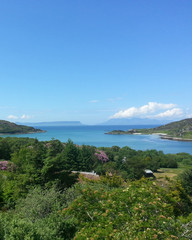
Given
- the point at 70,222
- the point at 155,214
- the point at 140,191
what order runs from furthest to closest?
1. the point at 140,191
2. the point at 70,222
3. the point at 155,214

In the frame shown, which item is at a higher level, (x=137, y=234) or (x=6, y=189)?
(x=137, y=234)

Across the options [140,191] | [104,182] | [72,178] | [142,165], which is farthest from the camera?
[142,165]

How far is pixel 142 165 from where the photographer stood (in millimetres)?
43031

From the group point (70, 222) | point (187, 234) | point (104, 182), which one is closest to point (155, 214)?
point (187, 234)

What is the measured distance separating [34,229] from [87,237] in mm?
1537

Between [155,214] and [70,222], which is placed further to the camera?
[70,222]

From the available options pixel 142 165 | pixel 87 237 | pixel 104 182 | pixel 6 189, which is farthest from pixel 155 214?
pixel 142 165

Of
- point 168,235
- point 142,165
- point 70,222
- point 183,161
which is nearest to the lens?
point 168,235

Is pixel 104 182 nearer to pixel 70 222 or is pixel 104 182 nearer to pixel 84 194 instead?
pixel 84 194

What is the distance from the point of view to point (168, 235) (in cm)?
511

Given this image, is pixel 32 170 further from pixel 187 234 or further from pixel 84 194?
pixel 187 234

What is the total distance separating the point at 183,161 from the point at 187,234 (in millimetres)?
63682

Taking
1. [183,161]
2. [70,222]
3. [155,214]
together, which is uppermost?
[155,214]

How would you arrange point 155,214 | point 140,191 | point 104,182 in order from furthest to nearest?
point 104,182 → point 140,191 → point 155,214
